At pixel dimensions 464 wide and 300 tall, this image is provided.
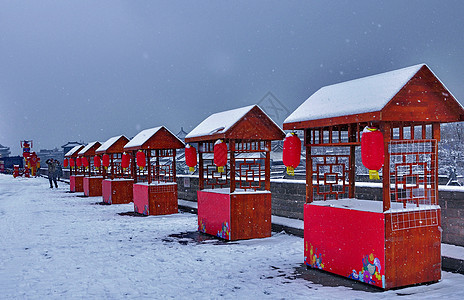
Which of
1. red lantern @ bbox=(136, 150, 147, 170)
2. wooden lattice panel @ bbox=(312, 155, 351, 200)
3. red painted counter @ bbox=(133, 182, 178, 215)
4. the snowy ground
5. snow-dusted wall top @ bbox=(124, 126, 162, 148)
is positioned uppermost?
snow-dusted wall top @ bbox=(124, 126, 162, 148)

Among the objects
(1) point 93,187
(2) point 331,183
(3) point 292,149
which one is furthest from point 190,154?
(1) point 93,187

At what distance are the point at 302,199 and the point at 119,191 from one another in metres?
10.3

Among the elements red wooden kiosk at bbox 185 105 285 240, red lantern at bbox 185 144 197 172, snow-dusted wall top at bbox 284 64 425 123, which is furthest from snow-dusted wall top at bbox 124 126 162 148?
snow-dusted wall top at bbox 284 64 425 123

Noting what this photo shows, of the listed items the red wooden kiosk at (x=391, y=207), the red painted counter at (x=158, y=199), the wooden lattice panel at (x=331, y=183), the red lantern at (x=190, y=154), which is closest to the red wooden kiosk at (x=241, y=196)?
the wooden lattice panel at (x=331, y=183)

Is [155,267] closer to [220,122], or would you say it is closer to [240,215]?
[240,215]

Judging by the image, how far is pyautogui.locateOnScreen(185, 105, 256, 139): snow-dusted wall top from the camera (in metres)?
9.84

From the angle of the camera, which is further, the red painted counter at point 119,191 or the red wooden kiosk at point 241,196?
the red painted counter at point 119,191

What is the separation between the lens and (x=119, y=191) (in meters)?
18.8

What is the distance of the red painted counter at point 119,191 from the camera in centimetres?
1864

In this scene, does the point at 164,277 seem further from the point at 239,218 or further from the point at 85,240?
the point at 85,240

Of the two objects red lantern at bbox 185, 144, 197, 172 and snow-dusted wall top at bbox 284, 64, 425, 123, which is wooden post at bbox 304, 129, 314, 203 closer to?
snow-dusted wall top at bbox 284, 64, 425, 123

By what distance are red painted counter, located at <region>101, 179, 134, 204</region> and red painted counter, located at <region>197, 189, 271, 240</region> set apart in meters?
9.57

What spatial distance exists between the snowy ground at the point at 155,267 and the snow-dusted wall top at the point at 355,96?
2.52 m

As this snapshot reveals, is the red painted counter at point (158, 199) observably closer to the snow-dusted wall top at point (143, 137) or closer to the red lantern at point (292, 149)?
the snow-dusted wall top at point (143, 137)
